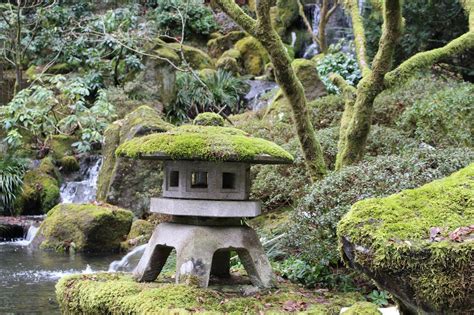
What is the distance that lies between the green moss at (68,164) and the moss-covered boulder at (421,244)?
1330cm

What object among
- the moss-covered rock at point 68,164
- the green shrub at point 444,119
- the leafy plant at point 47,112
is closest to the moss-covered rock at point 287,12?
the moss-covered rock at point 68,164

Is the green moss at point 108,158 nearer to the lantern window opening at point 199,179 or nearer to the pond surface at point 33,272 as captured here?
the pond surface at point 33,272

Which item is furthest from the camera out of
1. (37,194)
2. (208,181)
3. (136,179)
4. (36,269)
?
(37,194)

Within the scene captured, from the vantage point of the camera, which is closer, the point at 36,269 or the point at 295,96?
the point at 295,96

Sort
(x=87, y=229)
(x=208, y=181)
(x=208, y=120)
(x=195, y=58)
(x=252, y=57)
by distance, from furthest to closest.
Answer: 1. (x=252, y=57)
2. (x=195, y=58)
3. (x=87, y=229)
4. (x=208, y=120)
5. (x=208, y=181)

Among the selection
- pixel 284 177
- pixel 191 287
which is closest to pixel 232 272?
pixel 191 287

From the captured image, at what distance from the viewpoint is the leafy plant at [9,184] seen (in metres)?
14.1

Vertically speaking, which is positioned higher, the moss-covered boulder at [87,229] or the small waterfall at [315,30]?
the small waterfall at [315,30]

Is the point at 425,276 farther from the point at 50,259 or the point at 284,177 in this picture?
the point at 50,259

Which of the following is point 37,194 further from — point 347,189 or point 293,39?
point 293,39

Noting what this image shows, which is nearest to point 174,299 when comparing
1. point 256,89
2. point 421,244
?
point 421,244

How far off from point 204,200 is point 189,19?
19418 mm

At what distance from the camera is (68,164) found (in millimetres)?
15836

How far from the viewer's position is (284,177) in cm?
969
